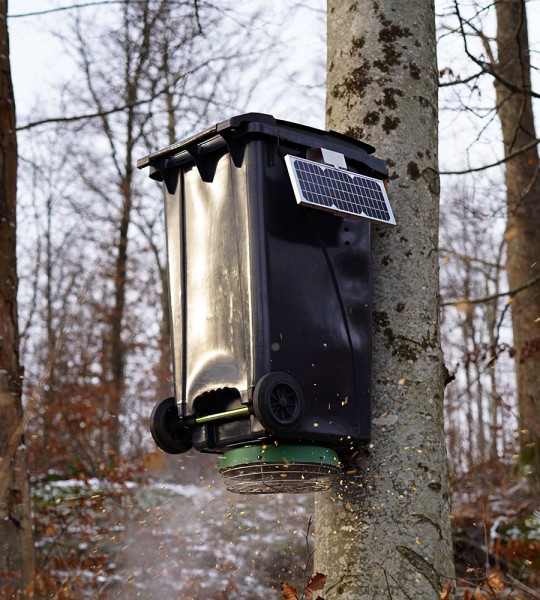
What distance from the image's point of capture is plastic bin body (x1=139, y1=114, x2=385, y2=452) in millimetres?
2178

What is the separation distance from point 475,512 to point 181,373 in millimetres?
4918

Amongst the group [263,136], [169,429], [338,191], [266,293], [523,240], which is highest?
[523,240]

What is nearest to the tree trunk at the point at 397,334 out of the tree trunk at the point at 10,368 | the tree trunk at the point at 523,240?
the tree trunk at the point at 10,368

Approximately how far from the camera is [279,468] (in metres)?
2.23

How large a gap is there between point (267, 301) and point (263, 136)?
1.47ft

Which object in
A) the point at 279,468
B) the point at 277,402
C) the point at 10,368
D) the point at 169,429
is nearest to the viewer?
the point at 277,402

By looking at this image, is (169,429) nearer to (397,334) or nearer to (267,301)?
(267,301)

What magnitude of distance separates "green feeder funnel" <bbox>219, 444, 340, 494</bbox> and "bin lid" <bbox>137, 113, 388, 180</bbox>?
2.70ft

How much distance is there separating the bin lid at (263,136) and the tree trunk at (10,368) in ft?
5.60

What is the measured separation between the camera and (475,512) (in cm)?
671

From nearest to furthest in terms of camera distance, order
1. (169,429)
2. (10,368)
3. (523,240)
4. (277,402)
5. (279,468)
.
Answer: (277,402) → (279,468) → (169,429) → (10,368) → (523,240)

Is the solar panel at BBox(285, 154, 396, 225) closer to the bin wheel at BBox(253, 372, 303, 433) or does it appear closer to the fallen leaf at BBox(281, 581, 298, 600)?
the bin wheel at BBox(253, 372, 303, 433)

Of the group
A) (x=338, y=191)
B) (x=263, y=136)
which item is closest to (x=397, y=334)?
(x=338, y=191)

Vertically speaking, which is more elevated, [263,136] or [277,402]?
[263,136]
